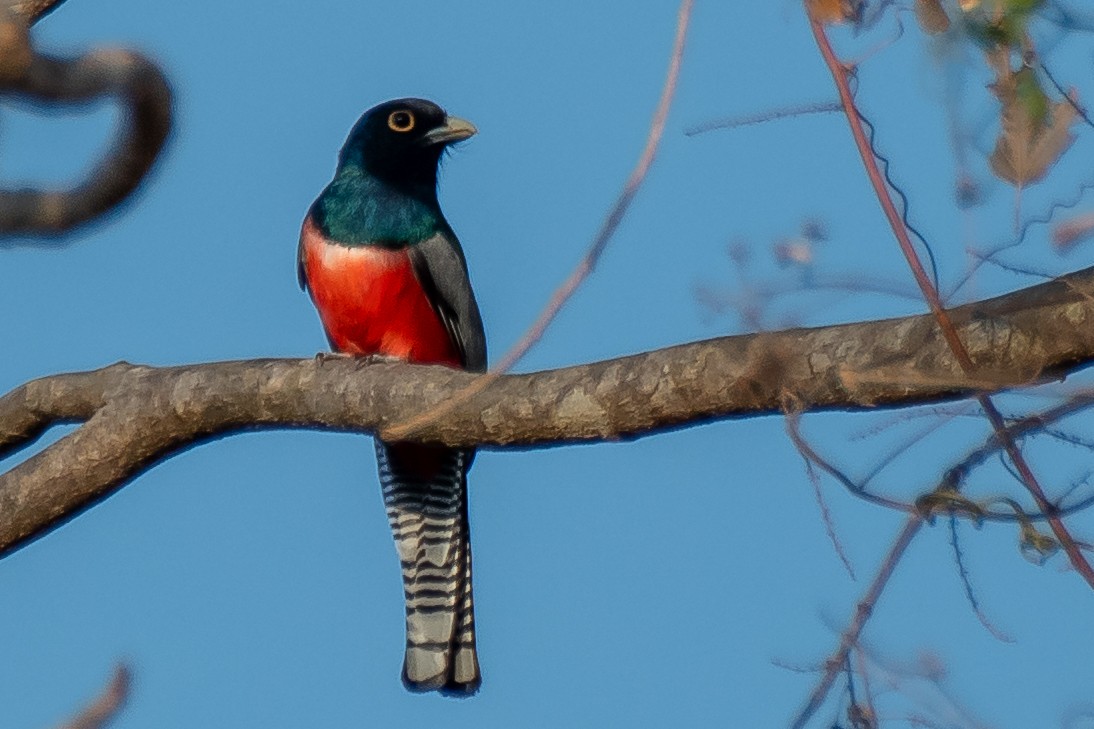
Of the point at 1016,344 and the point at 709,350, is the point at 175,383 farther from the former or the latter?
the point at 1016,344

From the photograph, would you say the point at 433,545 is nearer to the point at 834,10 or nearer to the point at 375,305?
the point at 375,305

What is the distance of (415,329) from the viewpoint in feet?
22.4

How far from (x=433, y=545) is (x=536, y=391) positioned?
10.8 ft

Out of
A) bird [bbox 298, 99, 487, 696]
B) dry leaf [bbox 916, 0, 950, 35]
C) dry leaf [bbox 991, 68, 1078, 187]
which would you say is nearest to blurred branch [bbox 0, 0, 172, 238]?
dry leaf [bbox 916, 0, 950, 35]

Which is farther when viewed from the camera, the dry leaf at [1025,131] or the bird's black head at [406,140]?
the bird's black head at [406,140]

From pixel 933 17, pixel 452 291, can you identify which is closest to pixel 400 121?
pixel 452 291

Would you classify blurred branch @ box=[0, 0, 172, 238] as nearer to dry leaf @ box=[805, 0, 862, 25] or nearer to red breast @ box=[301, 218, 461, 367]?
dry leaf @ box=[805, 0, 862, 25]

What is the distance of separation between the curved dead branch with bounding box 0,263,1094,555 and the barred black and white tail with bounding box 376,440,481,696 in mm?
2262

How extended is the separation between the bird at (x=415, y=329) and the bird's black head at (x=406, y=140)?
0.01 meters

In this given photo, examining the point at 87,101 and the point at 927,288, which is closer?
the point at 87,101

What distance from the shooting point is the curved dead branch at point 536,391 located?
9.93ft

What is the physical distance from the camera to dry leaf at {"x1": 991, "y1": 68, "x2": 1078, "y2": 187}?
2.29m

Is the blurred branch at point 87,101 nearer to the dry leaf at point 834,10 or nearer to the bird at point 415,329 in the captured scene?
the dry leaf at point 834,10

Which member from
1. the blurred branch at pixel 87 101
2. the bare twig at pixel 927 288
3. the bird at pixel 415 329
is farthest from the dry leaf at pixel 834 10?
the bird at pixel 415 329
